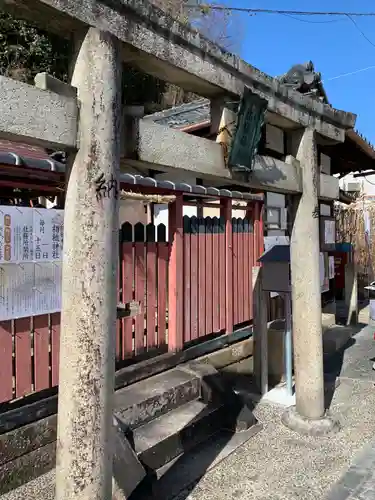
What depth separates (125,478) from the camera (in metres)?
3.74

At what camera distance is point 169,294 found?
251 inches

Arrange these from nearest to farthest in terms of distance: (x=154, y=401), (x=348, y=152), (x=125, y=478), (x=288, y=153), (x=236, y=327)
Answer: (x=125, y=478) → (x=154, y=401) → (x=288, y=153) → (x=236, y=327) → (x=348, y=152)

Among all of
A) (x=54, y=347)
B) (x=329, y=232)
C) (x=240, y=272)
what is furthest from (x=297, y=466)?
(x=329, y=232)

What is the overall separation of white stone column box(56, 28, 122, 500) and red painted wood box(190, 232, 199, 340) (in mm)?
3923

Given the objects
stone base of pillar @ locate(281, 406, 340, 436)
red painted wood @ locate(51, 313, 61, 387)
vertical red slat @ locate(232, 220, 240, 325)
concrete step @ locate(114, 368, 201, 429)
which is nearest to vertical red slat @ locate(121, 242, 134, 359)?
concrete step @ locate(114, 368, 201, 429)

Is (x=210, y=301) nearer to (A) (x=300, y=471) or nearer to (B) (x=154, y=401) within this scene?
(B) (x=154, y=401)

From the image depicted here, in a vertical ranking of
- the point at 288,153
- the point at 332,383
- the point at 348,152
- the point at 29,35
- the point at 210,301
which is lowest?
the point at 332,383

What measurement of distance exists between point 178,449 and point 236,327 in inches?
138

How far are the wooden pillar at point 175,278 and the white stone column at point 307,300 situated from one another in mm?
1684

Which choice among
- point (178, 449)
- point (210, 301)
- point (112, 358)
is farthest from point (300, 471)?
point (210, 301)

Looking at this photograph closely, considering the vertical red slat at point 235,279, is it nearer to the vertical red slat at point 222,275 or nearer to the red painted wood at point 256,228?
the vertical red slat at point 222,275

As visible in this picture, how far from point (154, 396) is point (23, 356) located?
142cm

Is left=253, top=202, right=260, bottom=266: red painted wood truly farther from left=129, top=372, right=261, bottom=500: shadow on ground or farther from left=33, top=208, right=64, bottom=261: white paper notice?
left=33, top=208, right=64, bottom=261: white paper notice

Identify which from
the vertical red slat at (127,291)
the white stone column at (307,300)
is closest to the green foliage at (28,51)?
the vertical red slat at (127,291)
